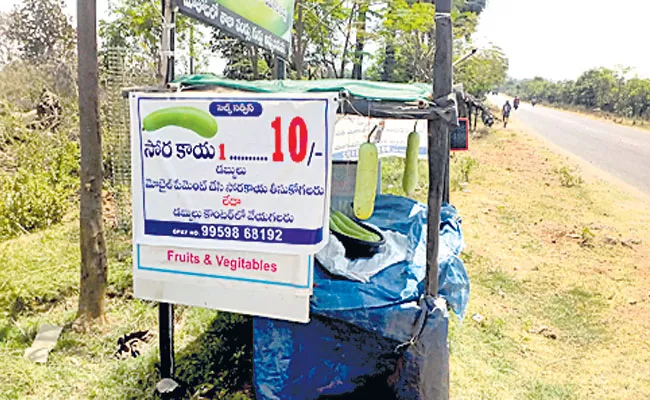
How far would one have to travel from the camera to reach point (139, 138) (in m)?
2.86

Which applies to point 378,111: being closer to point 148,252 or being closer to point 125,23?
point 148,252

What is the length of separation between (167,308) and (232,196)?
0.96 metres

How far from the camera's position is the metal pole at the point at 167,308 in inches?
112

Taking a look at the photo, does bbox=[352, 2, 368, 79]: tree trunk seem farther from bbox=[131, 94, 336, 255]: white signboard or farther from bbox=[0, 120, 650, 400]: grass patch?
bbox=[131, 94, 336, 255]: white signboard

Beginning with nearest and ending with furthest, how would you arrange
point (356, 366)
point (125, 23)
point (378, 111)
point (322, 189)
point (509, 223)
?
point (322, 189) < point (378, 111) < point (356, 366) < point (509, 223) < point (125, 23)

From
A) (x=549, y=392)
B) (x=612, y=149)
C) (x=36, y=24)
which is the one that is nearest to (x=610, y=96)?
(x=612, y=149)

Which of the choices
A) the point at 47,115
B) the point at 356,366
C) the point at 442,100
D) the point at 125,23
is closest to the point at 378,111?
the point at 442,100

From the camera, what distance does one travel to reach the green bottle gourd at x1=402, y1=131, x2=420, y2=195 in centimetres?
359

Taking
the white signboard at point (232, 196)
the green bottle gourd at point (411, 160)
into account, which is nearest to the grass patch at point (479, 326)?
the white signboard at point (232, 196)

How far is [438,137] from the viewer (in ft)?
9.31

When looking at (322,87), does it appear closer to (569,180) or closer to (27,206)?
(27,206)

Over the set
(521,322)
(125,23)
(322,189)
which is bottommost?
(521,322)

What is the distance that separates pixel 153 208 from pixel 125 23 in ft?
25.1

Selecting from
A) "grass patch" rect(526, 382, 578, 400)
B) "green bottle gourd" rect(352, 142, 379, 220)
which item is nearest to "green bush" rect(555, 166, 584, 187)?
"grass patch" rect(526, 382, 578, 400)
